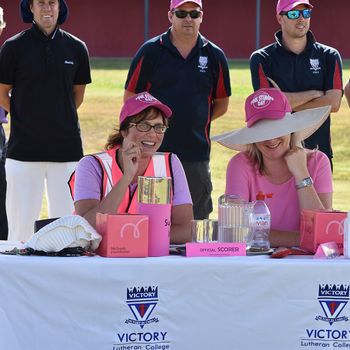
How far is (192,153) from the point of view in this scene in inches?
258

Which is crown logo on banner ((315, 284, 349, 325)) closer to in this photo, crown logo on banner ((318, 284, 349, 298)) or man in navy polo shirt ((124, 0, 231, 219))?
crown logo on banner ((318, 284, 349, 298))

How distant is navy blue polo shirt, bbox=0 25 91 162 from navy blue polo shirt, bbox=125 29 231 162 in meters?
0.49

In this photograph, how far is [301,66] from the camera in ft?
21.3

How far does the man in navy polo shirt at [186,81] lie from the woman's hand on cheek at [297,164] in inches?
79.9

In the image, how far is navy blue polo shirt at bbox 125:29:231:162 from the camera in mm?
6504

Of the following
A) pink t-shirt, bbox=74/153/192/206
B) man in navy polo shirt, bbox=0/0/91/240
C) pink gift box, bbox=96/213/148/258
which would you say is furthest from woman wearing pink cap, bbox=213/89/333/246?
man in navy polo shirt, bbox=0/0/91/240

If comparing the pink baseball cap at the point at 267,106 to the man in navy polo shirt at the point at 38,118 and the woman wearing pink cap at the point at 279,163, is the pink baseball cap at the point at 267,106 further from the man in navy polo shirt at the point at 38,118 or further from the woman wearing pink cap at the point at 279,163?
the man in navy polo shirt at the point at 38,118

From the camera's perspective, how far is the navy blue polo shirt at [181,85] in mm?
6504

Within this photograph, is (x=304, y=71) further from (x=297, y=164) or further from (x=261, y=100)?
(x=297, y=164)

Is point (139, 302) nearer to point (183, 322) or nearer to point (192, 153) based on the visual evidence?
point (183, 322)

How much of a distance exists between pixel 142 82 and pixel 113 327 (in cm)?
321

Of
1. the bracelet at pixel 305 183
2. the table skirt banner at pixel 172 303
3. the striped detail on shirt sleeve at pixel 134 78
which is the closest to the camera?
the table skirt banner at pixel 172 303

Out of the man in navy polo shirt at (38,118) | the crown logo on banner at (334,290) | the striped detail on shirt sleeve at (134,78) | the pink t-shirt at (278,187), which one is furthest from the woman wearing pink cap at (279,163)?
the man in navy polo shirt at (38,118)

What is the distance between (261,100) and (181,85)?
1.91m
